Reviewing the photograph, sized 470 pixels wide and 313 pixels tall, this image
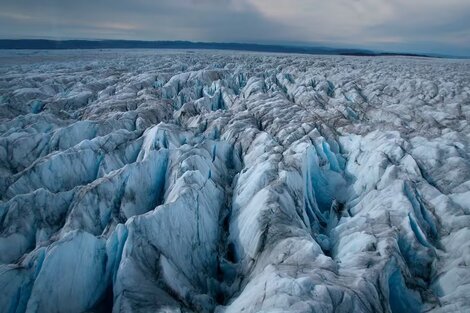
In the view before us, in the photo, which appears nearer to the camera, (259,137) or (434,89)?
(259,137)

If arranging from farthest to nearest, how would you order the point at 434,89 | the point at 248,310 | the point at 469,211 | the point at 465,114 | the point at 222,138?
the point at 434,89
the point at 465,114
the point at 222,138
the point at 469,211
the point at 248,310

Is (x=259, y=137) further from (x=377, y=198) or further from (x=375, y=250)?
(x=375, y=250)

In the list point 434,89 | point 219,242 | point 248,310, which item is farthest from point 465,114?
point 248,310

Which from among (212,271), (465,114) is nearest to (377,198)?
(212,271)

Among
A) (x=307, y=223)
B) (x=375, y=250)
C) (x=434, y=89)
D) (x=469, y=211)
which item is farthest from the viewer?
(x=434, y=89)

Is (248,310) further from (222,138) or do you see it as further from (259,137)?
(222,138)

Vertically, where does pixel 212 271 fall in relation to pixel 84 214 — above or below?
below
